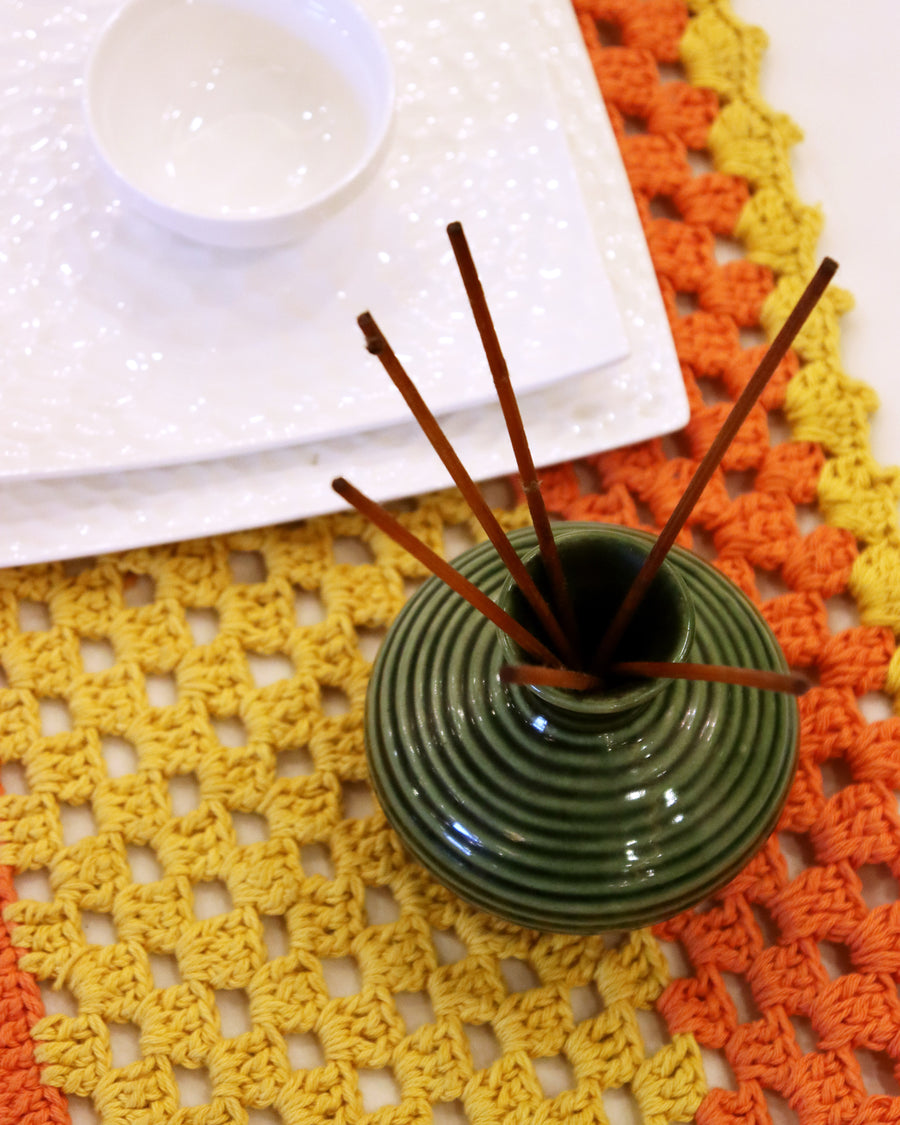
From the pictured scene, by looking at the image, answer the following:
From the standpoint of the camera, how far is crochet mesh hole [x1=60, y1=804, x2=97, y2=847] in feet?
1.98

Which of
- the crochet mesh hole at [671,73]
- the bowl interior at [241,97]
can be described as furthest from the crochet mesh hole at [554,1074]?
the crochet mesh hole at [671,73]

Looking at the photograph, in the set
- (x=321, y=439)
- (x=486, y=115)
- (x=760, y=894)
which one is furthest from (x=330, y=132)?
(x=760, y=894)

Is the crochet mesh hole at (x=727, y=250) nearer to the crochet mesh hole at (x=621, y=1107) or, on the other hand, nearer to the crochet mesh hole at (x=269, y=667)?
the crochet mesh hole at (x=269, y=667)

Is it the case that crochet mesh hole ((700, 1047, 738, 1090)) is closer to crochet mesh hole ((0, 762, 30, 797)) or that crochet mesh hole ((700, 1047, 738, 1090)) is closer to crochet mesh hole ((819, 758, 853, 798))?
crochet mesh hole ((819, 758, 853, 798))

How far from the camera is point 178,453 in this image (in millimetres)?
631

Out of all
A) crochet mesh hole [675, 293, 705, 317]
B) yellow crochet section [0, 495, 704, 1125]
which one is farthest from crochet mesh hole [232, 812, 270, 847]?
crochet mesh hole [675, 293, 705, 317]

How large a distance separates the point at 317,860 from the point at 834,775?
0.31 meters

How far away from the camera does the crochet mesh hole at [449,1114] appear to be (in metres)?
0.55

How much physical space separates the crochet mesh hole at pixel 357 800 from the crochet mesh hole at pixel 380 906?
41 millimetres

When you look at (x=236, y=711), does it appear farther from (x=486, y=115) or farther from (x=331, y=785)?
(x=486, y=115)

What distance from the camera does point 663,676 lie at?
38 cm

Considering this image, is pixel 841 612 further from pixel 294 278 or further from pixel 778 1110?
pixel 294 278

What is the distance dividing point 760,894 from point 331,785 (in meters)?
0.25

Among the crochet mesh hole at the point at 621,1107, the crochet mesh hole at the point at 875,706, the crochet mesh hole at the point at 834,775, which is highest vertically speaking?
the crochet mesh hole at the point at 875,706
